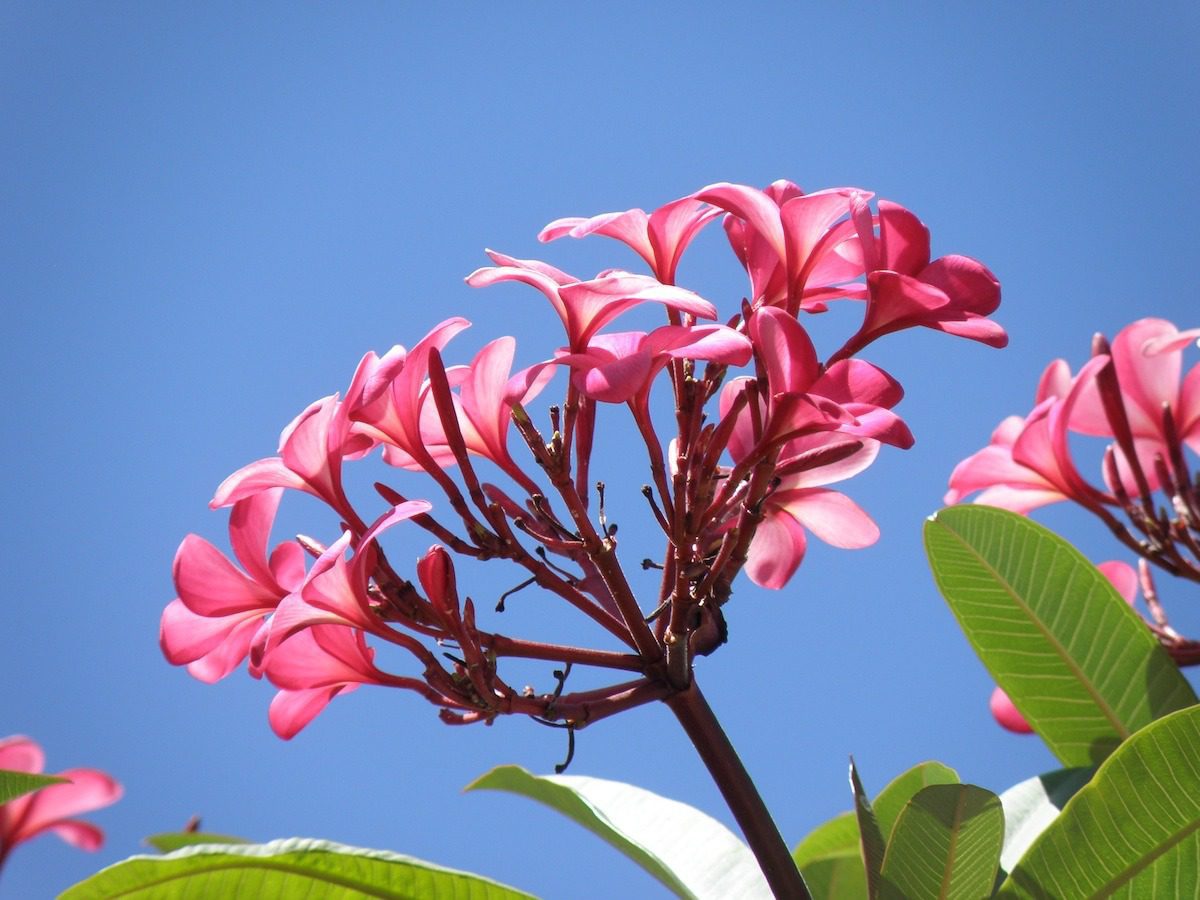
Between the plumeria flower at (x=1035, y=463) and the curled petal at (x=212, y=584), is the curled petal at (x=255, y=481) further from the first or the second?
the plumeria flower at (x=1035, y=463)

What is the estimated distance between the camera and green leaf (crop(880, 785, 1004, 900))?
2.91ft

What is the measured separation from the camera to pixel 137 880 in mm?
827

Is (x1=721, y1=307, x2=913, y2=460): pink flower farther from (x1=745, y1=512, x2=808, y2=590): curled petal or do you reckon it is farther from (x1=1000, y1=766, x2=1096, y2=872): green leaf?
(x1=1000, y1=766, x2=1096, y2=872): green leaf

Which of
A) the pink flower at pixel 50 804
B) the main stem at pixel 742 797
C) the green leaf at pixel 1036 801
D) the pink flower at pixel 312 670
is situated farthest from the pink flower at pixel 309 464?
the pink flower at pixel 50 804

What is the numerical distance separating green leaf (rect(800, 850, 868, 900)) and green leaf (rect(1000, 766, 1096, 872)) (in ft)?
0.55

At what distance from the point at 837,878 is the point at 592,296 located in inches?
30.3

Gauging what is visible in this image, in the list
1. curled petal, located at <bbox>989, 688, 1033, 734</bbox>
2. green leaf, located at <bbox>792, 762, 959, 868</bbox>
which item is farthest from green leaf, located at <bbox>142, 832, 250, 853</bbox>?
curled petal, located at <bbox>989, 688, 1033, 734</bbox>

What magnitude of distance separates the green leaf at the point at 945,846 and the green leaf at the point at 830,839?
0.44 m

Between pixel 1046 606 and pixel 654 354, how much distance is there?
2.43 ft

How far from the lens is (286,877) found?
872 millimetres

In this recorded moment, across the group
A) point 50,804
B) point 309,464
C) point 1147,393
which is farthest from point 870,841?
point 50,804

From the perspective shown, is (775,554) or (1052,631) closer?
(775,554)

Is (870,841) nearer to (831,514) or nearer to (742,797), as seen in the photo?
(742,797)

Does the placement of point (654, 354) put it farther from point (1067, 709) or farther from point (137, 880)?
point (1067, 709)
